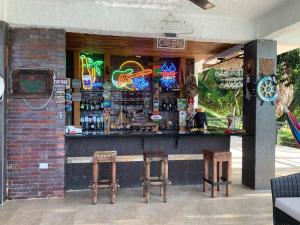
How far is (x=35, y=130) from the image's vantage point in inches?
209

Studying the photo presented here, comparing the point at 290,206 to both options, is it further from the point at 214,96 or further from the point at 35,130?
the point at 214,96

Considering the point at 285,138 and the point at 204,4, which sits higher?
the point at 204,4

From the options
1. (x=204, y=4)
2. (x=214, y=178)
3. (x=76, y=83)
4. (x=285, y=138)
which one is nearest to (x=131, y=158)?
(x=214, y=178)

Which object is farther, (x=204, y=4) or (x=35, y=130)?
(x=35, y=130)

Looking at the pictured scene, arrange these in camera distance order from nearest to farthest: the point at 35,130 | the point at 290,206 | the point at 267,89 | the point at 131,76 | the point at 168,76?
the point at 290,206
the point at 35,130
the point at 267,89
the point at 131,76
the point at 168,76

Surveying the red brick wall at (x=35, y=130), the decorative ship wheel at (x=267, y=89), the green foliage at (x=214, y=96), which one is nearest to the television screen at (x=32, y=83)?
the red brick wall at (x=35, y=130)

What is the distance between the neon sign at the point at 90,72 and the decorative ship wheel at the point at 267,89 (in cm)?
424

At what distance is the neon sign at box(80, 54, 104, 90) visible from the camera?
847cm

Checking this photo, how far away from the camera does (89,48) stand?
7.94m

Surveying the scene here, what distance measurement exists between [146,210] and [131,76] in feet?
15.3

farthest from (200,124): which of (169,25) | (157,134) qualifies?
(169,25)

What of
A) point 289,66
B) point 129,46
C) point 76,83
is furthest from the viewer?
point 289,66

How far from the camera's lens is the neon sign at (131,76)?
875 centimetres

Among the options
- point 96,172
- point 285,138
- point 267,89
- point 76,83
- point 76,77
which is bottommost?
point 285,138
